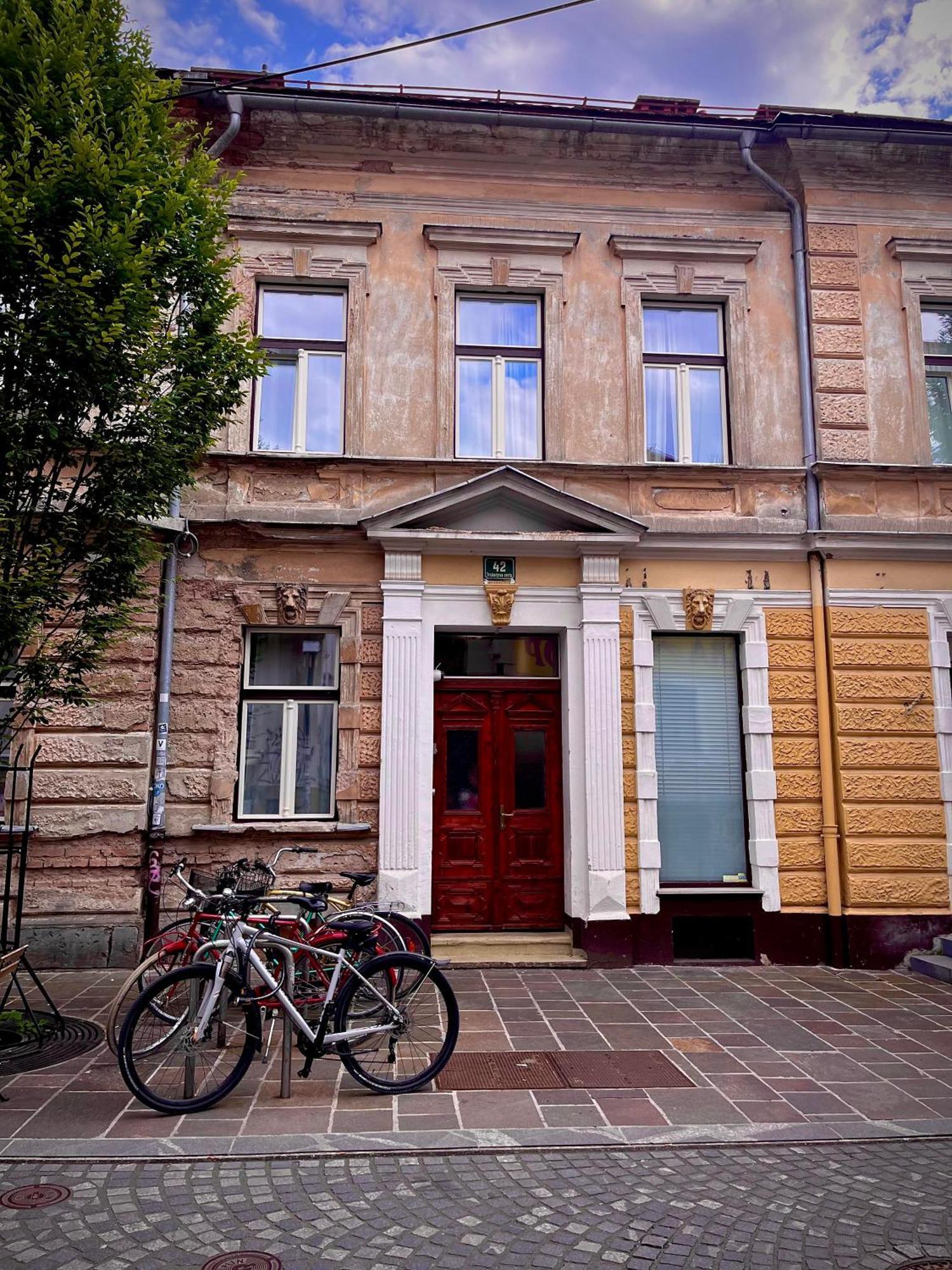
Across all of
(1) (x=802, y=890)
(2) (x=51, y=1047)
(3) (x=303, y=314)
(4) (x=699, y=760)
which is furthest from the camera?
(3) (x=303, y=314)

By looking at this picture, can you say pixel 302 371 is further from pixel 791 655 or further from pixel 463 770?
pixel 791 655

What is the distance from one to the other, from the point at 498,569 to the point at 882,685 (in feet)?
13.4

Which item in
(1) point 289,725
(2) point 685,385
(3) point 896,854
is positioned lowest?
(3) point 896,854

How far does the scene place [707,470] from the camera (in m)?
9.54

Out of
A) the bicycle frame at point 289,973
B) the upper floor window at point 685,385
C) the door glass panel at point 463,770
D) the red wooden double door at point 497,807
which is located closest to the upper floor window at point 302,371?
the red wooden double door at point 497,807

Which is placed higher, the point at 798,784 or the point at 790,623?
→ the point at 790,623

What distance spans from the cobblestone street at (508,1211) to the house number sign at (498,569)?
559cm

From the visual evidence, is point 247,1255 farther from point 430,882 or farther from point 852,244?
point 852,244

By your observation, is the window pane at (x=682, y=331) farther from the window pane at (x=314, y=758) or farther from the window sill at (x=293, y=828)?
the window sill at (x=293, y=828)

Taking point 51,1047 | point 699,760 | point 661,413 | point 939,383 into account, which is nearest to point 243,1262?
point 51,1047

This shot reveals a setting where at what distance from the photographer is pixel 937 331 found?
33.2 ft

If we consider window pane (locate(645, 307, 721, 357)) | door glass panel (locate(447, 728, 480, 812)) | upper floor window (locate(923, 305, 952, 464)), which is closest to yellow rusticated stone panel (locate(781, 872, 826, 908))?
door glass panel (locate(447, 728, 480, 812))

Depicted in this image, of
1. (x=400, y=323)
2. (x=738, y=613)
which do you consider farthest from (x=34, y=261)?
(x=738, y=613)

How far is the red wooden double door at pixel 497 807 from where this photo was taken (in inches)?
357
